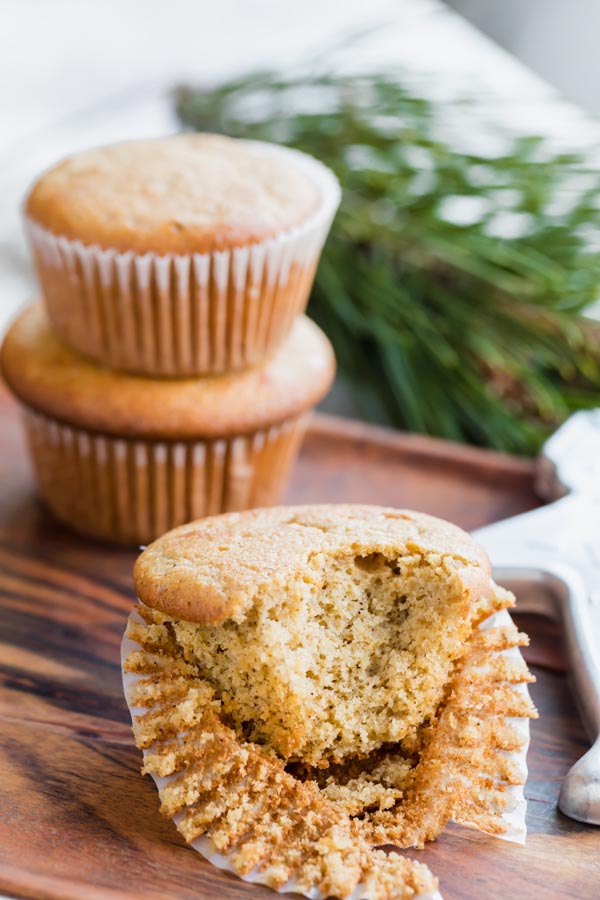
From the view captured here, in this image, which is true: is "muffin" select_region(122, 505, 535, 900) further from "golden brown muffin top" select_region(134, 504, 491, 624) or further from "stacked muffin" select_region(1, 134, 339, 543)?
"stacked muffin" select_region(1, 134, 339, 543)

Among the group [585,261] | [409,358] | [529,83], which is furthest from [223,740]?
[529,83]

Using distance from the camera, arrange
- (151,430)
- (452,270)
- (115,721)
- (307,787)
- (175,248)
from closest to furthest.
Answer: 1. (307,787)
2. (115,721)
3. (175,248)
4. (151,430)
5. (452,270)

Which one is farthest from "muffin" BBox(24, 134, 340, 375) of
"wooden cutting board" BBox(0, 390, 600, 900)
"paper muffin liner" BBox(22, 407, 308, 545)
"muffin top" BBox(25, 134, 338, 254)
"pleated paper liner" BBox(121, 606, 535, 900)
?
"pleated paper liner" BBox(121, 606, 535, 900)

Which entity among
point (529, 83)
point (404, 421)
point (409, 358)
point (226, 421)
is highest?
point (529, 83)

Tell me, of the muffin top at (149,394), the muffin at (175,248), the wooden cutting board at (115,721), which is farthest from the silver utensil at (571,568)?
the muffin at (175,248)

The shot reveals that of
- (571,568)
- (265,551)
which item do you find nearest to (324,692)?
(265,551)

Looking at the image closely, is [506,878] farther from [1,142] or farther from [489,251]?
[1,142]

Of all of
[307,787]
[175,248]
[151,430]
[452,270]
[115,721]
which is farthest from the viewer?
[452,270]

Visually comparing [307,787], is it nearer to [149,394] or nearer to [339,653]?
[339,653]
